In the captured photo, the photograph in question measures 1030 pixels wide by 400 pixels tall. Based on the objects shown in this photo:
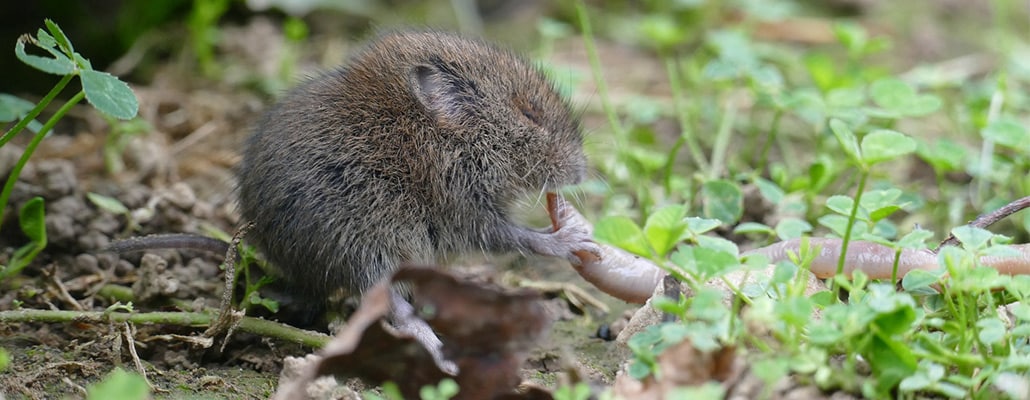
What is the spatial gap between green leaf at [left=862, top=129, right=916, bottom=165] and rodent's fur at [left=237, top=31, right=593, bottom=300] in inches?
45.5

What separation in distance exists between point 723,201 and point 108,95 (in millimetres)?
2190

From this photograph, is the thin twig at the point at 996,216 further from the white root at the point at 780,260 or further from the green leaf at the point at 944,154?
the green leaf at the point at 944,154

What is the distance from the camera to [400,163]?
3465 mm

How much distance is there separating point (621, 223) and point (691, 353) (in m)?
0.36

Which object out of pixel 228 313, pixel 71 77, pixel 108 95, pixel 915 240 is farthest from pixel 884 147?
pixel 71 77

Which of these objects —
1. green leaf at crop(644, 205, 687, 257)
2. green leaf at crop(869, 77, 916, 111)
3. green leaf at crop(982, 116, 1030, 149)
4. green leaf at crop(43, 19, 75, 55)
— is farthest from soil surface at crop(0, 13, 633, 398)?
green leaf at crop(982, 116, 1030, 149)

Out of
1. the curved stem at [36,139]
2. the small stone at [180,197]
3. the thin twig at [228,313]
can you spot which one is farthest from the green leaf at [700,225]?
the small stone at [180,197]

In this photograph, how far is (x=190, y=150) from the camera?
5.11 metres

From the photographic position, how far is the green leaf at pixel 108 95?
9.92 ft

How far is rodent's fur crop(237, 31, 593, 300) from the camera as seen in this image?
3338 mm

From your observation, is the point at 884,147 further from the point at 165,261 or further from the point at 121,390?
the point at 165,261

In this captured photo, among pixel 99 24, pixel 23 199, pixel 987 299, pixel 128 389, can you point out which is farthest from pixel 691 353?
pixel 99 24

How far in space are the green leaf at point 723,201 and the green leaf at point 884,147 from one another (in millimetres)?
1108

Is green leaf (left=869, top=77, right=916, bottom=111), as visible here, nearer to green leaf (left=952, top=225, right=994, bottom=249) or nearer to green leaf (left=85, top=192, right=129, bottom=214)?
green leaf (left=952, top=225, right=994, bottom=249)
